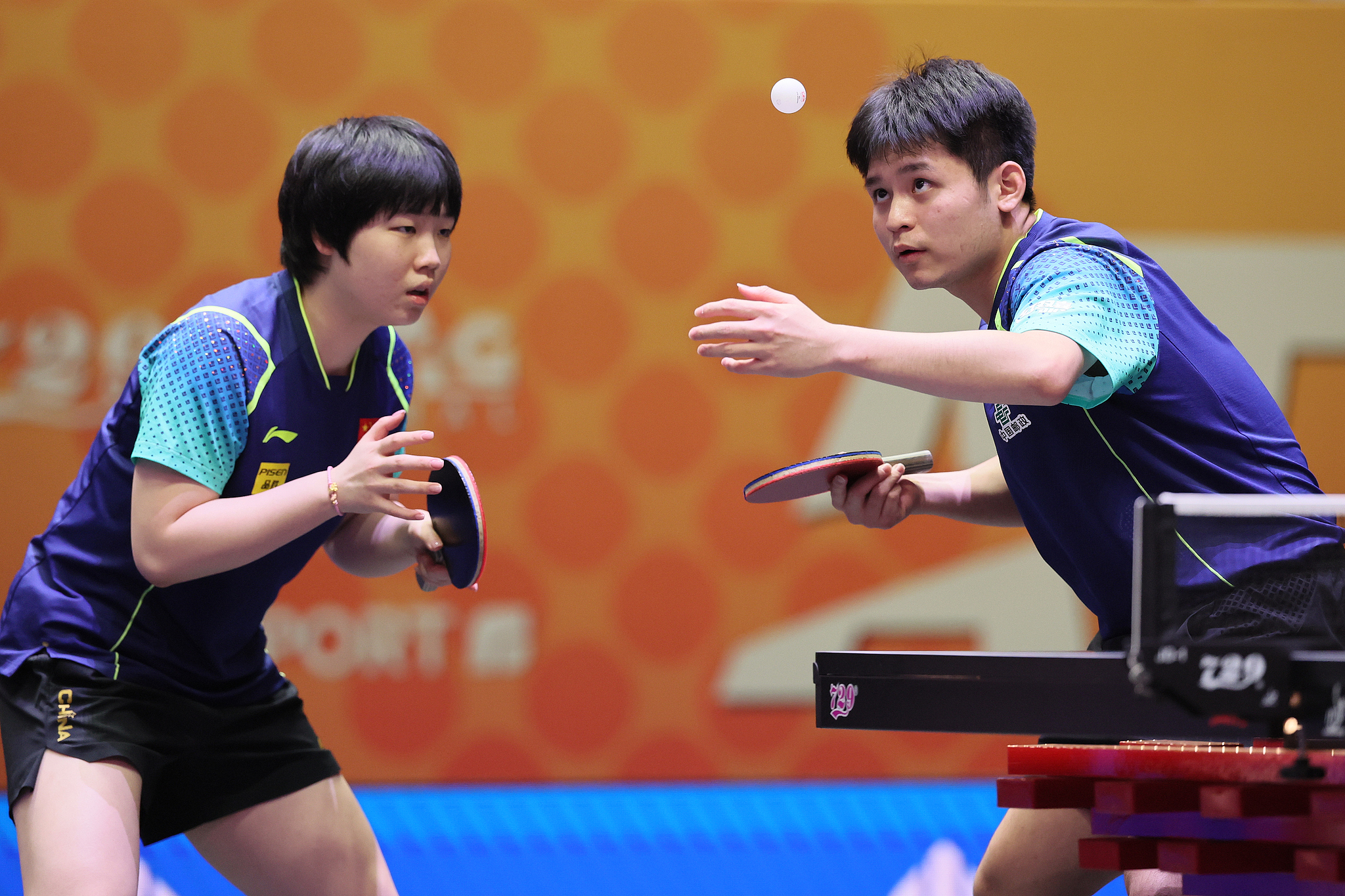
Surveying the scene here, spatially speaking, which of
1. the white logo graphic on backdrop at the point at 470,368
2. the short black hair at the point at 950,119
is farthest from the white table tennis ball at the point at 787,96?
the white logo graphic on backdrop at the point at 470,368

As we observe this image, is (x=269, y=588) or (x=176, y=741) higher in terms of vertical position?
(x=269, y=588)

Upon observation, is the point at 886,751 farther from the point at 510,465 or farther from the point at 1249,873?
the point at 1249,873

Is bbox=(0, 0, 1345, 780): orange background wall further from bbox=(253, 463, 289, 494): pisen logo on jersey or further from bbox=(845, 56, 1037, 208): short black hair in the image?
bbox=(845, 56, 1037, 208): short black hair

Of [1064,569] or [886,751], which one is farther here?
[886,751]

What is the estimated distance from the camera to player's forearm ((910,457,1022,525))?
2234mm

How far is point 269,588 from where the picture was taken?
2.11 meters

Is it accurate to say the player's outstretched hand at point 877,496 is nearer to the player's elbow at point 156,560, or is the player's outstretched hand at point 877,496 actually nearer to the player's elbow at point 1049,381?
the player's elbow at point 1049,381

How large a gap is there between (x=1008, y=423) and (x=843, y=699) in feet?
2.04

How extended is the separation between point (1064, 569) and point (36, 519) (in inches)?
127

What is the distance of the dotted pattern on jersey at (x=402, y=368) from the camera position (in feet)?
7.55

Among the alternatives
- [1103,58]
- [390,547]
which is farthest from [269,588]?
[1103,58]

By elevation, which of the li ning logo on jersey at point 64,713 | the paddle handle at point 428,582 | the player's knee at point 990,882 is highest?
the paddle handle at point 428,582

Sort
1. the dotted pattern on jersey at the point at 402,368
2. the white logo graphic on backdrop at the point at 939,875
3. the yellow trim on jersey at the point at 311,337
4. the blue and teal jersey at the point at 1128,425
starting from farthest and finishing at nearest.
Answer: the white logo graphic on backdrop at the point at 939,875 < the dotted pattern on jersey at the point at 402,368 < the yellow trim on jersey at the point at 311,337 < the blue and teal jersey at the point at 1128,425

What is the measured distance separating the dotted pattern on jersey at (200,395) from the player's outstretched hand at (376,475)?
22cm
